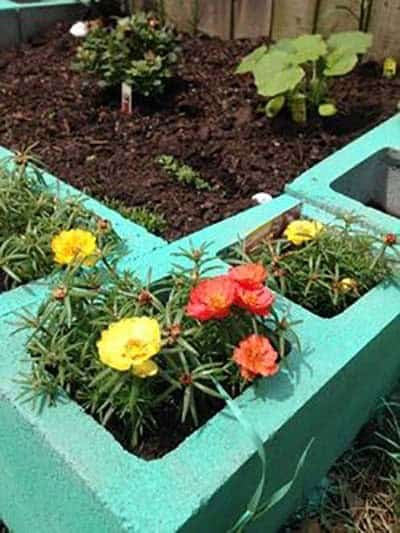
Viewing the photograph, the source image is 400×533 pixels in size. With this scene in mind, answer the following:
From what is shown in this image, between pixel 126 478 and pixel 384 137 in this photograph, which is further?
pixel 384 137

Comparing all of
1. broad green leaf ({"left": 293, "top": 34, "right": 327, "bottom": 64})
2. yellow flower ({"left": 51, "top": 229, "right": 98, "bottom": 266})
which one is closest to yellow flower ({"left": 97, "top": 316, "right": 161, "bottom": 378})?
yellow flower ({"left": 51, "top": 229, "right": 98, "bottom": 266})

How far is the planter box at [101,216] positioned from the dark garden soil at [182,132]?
235 millimetres

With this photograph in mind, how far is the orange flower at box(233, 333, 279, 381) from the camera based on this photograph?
1.19 metres

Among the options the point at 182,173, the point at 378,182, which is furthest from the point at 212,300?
the point at 378,182

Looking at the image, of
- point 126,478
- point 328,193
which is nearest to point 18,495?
point 126,478

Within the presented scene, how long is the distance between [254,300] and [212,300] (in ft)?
0.25

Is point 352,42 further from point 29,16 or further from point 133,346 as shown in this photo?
point 133,346

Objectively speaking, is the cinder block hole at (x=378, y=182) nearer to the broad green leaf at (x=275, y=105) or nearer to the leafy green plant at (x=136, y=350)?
the broad green leaf at (x=275, y=105)

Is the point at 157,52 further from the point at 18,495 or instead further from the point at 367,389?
the point at 18,495

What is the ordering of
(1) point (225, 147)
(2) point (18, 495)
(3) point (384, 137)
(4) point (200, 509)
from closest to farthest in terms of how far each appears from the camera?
(4) point (200, 509) → (2) point (18, 495) → (3) point (384, 137) → (1) point (225, 147)

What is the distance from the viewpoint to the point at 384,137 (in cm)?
216

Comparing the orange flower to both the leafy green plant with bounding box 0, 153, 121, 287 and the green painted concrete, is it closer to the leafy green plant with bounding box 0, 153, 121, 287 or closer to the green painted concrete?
the green painted concrete

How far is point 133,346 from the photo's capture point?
111 cm

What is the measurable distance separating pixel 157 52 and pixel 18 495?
1.81m
